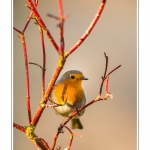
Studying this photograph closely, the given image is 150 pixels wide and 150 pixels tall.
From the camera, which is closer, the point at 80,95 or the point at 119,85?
the point at 80,95

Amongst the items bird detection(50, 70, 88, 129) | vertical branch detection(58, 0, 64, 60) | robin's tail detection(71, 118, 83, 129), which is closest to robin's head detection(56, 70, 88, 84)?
bird detection(50, 70, 88, 129)

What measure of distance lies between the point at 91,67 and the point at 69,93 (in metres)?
0.18

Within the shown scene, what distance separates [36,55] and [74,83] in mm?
198

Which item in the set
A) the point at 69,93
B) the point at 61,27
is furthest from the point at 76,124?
the point at 61,27

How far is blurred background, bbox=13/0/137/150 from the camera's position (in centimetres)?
95

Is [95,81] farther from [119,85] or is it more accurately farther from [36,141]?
[36,141]

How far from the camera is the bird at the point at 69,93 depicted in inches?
33.7

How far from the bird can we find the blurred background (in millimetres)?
35

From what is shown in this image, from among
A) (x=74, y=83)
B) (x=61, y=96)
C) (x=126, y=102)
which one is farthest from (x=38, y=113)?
(x=126, y=102)

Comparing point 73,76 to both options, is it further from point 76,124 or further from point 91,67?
point 76,124

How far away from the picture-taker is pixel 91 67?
104cm

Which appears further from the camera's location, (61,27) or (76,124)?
(76,124)

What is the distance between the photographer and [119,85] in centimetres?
112

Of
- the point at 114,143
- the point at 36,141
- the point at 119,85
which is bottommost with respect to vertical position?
the point at 114,143
